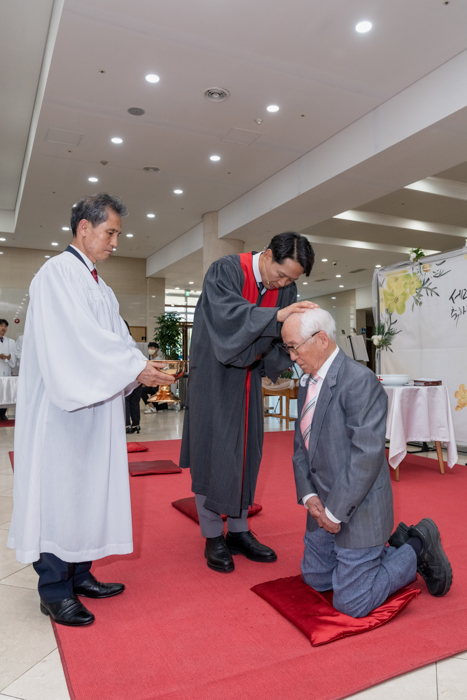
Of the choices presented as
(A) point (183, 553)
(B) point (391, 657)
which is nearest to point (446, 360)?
(A) point (183, 553)

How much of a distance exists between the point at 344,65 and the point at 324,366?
4.74 meters

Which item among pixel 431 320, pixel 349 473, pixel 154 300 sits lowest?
pixel 349 473

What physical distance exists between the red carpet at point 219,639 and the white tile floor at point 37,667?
0.12 feet

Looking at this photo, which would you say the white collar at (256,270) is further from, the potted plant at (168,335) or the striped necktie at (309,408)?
the potted plant at (168,335)

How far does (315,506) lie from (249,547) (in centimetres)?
77

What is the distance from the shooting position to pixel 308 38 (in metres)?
5.11

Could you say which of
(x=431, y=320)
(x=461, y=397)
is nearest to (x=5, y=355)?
(x=431, y=320)

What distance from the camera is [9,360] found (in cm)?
880

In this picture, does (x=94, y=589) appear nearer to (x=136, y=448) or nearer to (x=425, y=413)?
(x=425, y=413)

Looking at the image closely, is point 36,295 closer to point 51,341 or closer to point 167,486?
point 51,341

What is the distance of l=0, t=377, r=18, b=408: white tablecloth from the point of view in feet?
24.6

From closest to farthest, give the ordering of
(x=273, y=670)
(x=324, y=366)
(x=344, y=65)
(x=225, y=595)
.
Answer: (x=273, y=670) < (x=324, y=366) < (x=225, y=595) < (x=344, y=65)

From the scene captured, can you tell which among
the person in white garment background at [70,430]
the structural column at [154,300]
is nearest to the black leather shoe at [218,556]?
the person in white garment background at [70,430]

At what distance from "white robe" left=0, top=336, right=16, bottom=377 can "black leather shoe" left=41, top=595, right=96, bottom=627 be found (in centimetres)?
736
